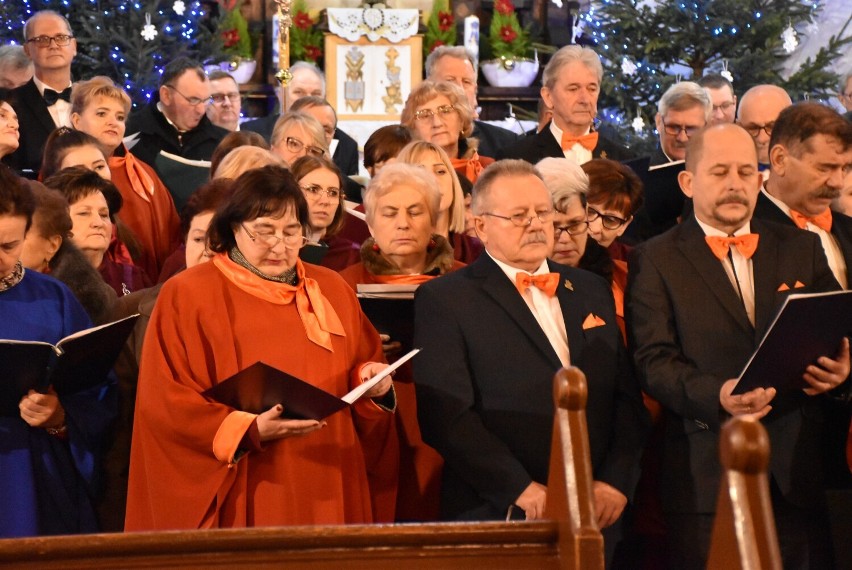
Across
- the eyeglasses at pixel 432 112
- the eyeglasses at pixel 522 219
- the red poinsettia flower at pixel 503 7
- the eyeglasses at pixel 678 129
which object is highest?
the red poinsettia flower at pixel 503 7

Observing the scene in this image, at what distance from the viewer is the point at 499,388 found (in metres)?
3.69

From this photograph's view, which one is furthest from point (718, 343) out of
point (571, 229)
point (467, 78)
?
point (467, 78)

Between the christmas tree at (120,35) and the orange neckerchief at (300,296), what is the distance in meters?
5.91

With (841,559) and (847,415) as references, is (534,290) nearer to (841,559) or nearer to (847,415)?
(847,415)

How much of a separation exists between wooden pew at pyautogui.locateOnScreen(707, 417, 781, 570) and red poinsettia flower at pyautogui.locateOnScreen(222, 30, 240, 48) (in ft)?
30.1

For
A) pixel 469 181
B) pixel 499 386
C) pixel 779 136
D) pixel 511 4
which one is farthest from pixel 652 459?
pixel 511 4

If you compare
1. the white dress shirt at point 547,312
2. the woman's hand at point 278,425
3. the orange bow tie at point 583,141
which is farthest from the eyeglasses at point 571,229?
the orange bow tie at point 583,141

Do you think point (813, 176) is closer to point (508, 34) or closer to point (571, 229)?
point (571, 229)

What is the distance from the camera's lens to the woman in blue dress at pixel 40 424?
3.58 metres

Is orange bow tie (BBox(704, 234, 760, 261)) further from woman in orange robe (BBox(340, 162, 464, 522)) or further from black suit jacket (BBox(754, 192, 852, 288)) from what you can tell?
woman in orange robe (BBox(340, 162, 464, 522))

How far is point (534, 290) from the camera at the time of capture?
3852 mm

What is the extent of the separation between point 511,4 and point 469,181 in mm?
6176

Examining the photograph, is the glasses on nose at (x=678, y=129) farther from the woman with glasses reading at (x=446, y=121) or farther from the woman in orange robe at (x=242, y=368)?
the woman in orange robe at (x=242, y=368)

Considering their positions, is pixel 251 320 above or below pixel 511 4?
below
